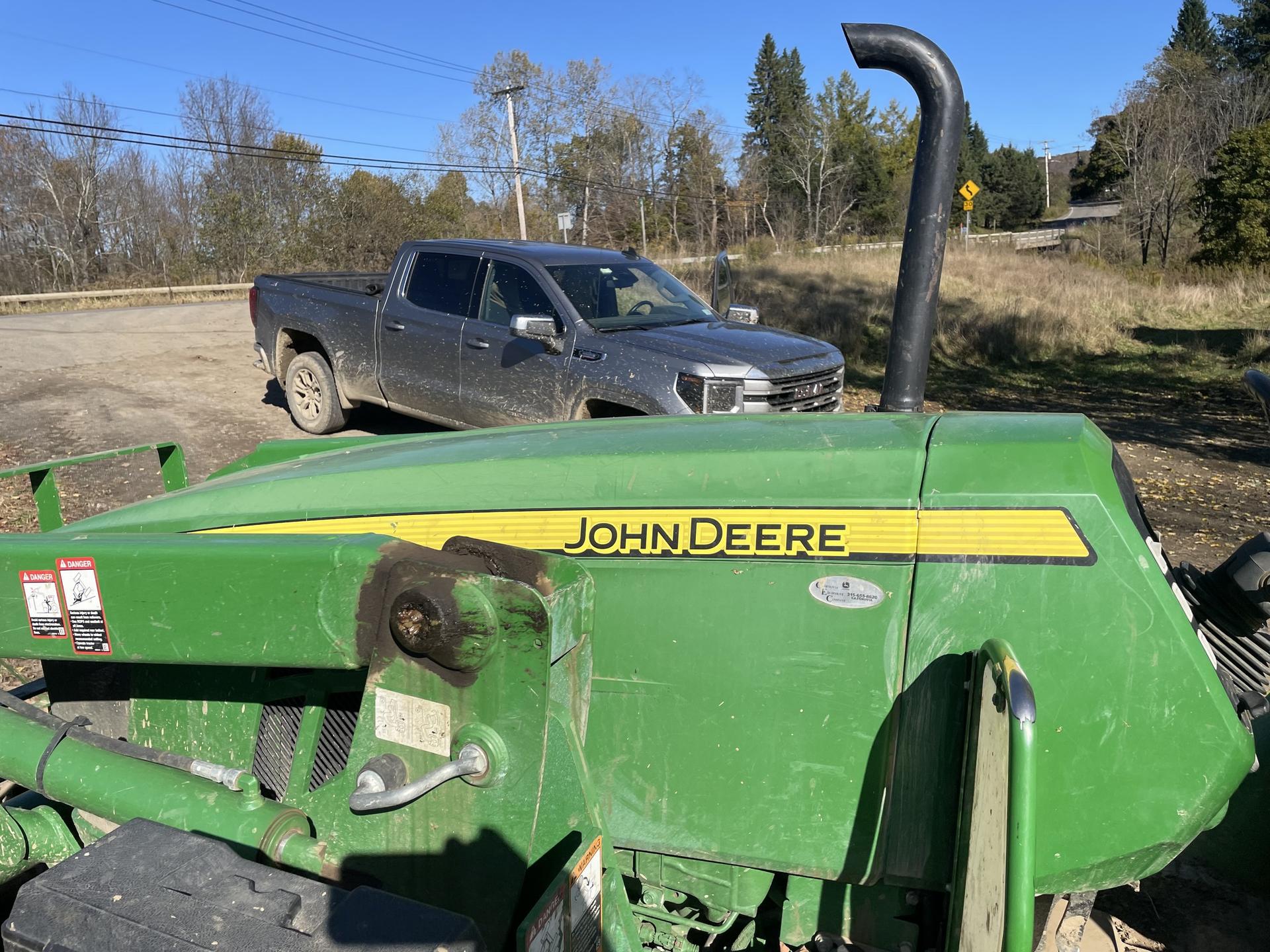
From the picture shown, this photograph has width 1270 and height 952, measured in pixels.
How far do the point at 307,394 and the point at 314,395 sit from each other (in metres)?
0.10

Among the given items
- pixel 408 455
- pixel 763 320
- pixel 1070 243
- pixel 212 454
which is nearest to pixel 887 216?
pixel 1070 243

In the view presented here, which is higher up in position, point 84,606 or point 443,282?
point 443,282

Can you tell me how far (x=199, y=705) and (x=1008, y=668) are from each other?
1875mm

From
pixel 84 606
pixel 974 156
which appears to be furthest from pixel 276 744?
pixel 974 156

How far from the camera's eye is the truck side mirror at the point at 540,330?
23.1 ft

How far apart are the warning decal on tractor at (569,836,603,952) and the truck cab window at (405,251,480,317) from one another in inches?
271

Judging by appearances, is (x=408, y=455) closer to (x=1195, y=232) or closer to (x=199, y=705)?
(x=199, y=705)

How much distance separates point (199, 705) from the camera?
2.34 metres

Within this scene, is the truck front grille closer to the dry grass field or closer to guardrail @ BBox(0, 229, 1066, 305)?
the dry grass field

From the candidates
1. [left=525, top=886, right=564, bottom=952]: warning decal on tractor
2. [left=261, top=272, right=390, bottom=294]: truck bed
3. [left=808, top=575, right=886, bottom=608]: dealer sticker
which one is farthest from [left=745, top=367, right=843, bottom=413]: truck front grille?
[left=525, top=886, right=564, bottom=952]: warning decal on tractor

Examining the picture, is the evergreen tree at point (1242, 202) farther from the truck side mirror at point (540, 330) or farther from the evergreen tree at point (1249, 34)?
the truck side mirror at point (540, 330)

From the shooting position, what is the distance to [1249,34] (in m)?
45.6

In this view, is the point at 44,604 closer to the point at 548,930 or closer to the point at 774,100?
the point at 548,930

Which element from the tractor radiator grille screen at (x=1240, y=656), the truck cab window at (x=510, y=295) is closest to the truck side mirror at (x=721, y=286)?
the truck cab window at (x=510, y=295)
